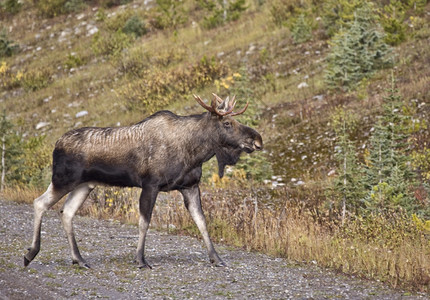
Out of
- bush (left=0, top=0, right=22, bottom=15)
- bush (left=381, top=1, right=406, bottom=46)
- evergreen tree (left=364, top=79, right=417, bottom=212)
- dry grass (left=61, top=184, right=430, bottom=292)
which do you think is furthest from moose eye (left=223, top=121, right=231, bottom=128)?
bush (left=0, top=0, right=22, bottom=15)

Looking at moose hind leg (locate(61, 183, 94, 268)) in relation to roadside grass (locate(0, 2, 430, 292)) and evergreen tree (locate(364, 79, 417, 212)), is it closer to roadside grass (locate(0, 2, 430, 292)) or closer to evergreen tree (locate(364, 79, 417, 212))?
roadside grass (locate(0, 2, 430, 292))

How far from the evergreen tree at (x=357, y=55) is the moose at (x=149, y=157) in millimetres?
11849

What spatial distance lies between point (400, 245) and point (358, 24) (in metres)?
12.2

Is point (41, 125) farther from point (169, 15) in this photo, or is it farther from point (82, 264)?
point (82, 264)

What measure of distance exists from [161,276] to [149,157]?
1455 millimetres

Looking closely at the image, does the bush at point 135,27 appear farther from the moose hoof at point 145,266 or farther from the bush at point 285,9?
the moose hoof at point 145,266

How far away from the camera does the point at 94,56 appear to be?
1228 inches

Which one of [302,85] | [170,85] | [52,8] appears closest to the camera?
[302,85]

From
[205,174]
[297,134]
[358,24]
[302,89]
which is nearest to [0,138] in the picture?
[205,174]

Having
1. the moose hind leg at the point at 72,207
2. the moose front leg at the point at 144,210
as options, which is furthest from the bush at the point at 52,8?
the moose front leg at the point at 144,210

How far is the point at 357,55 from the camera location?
749 inches

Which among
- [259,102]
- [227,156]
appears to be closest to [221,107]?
[227,156]

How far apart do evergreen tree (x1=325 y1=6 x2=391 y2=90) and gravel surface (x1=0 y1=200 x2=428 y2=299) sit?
36.1 feet

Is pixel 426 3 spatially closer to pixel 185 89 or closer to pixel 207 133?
pixel 185 89
